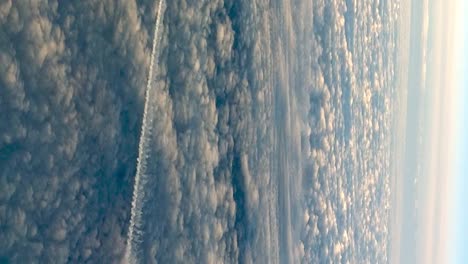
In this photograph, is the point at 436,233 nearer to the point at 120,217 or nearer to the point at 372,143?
the point at 372,143

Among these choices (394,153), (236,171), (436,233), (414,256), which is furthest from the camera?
(436,233)

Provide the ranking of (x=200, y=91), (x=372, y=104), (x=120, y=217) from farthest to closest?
1. (x=372, y=104)
2. (x=200, y=91)
3. (x=120, y=217)

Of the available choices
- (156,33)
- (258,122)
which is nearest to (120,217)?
(156,33)

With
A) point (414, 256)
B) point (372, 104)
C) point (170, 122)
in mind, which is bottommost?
point (414, 256)

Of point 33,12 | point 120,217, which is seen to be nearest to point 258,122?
point 120,217

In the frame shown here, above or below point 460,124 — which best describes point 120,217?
below

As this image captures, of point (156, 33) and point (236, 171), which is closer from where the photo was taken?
point (156, 33)
